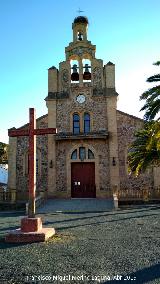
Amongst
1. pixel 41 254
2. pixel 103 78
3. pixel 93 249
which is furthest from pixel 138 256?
pixel 103 78

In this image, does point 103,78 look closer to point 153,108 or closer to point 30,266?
point 153,108

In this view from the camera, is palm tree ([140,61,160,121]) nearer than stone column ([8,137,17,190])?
Yes

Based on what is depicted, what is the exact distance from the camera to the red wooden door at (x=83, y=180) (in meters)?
23.1

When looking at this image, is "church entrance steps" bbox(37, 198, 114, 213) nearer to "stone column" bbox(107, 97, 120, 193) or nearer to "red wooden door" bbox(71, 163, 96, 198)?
"stone column" bbox(107, 97, 120, 193)

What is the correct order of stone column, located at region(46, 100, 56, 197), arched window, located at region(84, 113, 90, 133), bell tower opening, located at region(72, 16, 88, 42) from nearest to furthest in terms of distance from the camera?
1. stone column, located at region(46, 100, 56, 197)
2. arched window, located at region(84, 113, 90, 133)
3. bell tower opening, located at region(72, 16, 88, 42)

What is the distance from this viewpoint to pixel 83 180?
2342 cm

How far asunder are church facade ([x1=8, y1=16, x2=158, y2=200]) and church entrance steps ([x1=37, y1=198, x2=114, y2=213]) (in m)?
1.97

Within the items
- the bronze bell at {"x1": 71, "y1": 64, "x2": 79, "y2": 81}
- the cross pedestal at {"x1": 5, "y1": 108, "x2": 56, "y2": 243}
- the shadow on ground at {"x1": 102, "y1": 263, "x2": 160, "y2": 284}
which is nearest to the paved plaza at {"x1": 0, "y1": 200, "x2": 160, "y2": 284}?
the shadow on ground at {"x1": 102, "y1": 263, "x2": 160, "y2": 284}

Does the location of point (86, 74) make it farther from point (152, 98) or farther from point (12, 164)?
point (152, 98)

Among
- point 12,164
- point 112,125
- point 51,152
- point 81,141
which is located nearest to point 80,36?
point 112,125

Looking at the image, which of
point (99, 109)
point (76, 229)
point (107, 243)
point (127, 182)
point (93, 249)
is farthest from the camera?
point (99, 109)

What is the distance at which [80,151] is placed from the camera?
23781mm

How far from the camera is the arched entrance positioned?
23125 millimetres

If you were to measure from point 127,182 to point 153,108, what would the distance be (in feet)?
32.7
